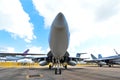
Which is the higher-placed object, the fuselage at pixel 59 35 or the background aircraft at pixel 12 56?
the background aircraft at pixel 12 56

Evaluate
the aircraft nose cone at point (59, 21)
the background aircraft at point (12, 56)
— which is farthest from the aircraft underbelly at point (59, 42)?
the background aircraft at point (12, 56)

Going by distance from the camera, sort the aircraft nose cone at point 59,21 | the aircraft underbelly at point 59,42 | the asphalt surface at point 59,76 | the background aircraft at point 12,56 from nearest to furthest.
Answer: the aircraft nose cone at point 59,21, the aircraft underbelly at point 59,42, the asphalt surface at point 59,76, the background aircraft at point 12,56

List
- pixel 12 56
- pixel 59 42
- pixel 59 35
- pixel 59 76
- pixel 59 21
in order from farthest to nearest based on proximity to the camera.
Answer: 1. pixel 12 56
2. pixel 59 76
3. pixel 59 42
4. pixel 59 35
5. pixel 59 21

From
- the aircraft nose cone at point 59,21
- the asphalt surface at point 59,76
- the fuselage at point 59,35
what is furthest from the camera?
the asphalt surface at point 59,76

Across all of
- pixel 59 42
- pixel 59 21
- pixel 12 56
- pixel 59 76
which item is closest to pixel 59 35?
pixel 59 42

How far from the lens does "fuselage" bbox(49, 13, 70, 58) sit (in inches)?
397

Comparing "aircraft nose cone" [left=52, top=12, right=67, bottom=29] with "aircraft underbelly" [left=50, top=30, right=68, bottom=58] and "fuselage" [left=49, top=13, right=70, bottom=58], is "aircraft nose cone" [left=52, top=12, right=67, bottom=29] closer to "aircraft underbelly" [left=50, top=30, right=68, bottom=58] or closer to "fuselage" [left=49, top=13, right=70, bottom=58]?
"fuselage" [left=49, top=13, right=70, bottom=58]

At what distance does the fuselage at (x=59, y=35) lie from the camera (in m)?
10.1

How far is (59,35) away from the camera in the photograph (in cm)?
1061

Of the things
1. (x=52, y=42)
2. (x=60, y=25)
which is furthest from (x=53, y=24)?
(x=52, y=42)

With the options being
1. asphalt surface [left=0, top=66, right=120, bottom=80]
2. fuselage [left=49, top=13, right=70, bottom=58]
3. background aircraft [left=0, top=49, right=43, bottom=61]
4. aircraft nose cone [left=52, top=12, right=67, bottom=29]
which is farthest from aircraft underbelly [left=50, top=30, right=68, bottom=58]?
background aircraft [left=0, top=49, right=43, bottom=61]

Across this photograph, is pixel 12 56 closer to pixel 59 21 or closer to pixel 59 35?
pixel 59 35

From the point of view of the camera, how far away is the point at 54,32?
34.5 feet

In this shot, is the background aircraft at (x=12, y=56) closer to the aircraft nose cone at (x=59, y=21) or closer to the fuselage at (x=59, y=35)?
the fuselage at (x=59, y=35)
